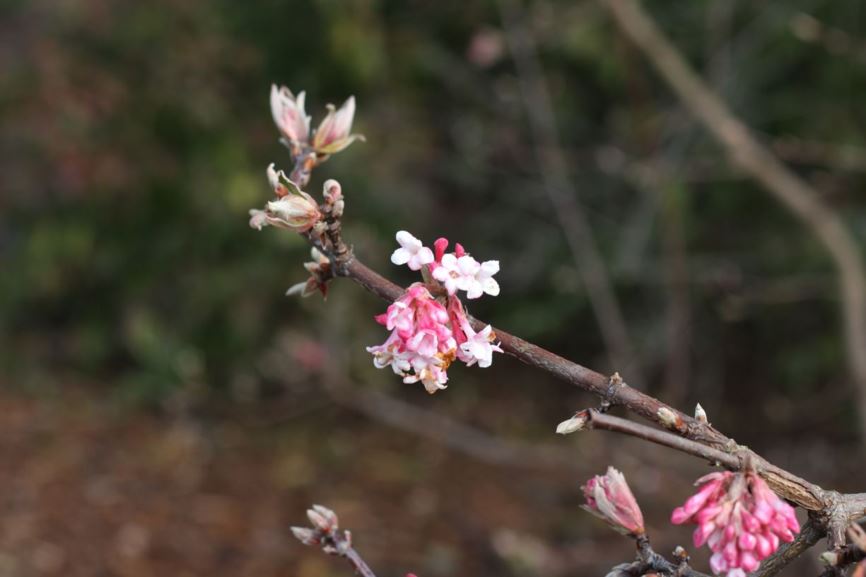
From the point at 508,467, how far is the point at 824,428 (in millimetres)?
1568

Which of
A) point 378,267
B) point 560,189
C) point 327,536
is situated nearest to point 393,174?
point 378,267

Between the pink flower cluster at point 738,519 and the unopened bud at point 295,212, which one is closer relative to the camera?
the pink flower cluster at point 738,519

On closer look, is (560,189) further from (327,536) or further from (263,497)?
(327,536)

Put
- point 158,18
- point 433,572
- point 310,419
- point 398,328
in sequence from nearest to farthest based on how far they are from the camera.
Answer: point 398,328 → point 433,572 → point 158,18 → point 310,419

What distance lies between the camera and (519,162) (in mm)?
4883

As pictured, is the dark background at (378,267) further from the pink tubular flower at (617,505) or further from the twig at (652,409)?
the twig at (652,409)

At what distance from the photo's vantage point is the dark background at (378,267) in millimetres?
4215

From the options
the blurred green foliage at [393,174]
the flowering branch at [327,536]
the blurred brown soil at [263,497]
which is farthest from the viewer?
the blurred green foliage at [393,174]

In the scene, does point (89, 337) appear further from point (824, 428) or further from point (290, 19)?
point (824, 428)

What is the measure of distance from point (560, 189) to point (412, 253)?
3.57 m

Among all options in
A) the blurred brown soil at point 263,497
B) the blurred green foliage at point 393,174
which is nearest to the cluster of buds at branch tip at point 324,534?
the blurred brown soil at point 263,497

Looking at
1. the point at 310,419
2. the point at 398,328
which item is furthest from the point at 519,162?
the point at 398,328

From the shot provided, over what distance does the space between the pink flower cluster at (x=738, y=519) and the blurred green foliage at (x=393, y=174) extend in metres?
3.38

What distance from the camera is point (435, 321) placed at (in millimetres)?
965
